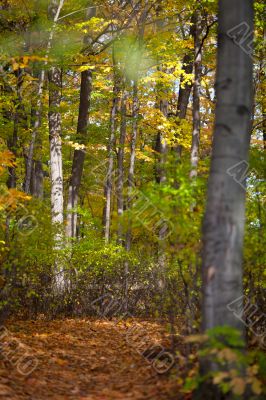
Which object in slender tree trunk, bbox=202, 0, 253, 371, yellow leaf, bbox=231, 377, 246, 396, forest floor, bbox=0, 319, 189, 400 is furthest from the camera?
forest floor, bbox=0, 319, 189, 400

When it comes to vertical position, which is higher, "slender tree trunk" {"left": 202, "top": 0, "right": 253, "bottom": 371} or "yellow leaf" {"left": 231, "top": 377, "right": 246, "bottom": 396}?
"slender tree trunk" {"left": 202, "top": 0, "right": 253, "bottom": 371}

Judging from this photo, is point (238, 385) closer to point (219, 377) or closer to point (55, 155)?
point (219, 377)

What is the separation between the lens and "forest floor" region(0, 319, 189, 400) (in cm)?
445

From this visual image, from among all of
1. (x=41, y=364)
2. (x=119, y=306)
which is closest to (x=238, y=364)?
(x=41, y=364)

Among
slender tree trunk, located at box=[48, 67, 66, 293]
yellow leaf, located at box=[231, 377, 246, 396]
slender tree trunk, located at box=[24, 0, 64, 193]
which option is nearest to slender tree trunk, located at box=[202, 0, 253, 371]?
yellow leaf, located at box=[231, 377, 246, 396]

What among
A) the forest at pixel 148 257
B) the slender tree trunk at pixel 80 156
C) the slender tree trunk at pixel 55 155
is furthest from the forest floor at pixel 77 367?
the slender tree trunk at pixel 80 156

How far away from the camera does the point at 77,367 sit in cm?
583

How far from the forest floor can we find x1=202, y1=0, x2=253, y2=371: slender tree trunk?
1.09 metres

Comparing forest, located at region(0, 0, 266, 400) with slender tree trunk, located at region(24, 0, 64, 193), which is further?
slender tree trunk, located at region(24, 0, 64, 193)

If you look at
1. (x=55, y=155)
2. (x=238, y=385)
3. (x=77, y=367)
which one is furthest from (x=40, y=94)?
(x=238, y=385)

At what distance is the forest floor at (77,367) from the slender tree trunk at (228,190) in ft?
3.57

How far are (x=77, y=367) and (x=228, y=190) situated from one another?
11.3ft

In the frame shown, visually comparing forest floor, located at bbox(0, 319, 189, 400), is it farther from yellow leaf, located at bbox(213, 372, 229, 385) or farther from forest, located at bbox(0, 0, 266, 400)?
yellow leaf, located at bbox(213, 372, 229, 385)

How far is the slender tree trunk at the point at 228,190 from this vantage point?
366cm
